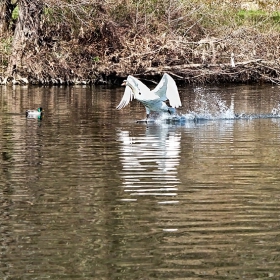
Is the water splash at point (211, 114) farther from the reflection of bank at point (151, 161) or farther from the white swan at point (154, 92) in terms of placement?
the reflection of bank at point (151, 161)

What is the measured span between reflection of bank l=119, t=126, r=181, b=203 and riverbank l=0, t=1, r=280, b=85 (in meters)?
13.2

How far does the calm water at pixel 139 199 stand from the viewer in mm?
8258

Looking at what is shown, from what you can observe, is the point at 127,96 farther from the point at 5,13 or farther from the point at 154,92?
the point at 5,13

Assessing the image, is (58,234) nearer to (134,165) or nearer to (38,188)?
(38,188)

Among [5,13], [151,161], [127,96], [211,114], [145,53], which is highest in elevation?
[5,13]

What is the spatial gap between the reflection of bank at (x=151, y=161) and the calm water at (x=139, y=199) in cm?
2

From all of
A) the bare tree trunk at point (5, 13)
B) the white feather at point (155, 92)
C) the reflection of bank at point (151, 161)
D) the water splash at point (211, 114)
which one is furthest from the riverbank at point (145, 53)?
the reflection of bank at point (151, 161)

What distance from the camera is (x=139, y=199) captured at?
434 inches

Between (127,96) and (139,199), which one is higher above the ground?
(127,96)

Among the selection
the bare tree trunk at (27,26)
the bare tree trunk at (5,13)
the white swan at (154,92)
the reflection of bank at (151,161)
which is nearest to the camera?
the reflection of bank at (151,161)

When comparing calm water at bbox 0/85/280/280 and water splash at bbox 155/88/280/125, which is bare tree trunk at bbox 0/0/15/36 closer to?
water splash at bbox 155/88/280/125

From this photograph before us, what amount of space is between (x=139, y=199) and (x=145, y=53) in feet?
70.8

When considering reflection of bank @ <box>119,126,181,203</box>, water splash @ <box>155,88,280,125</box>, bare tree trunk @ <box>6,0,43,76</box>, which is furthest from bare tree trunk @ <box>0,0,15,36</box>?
reflection of bank @ <box>119,126,181,203</box>

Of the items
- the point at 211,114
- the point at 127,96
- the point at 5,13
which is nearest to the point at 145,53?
the point at 5,13
